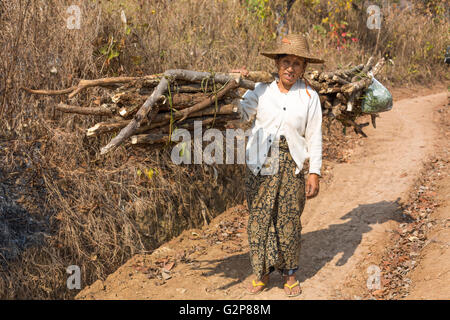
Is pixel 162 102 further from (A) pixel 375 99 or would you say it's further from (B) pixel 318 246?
(B) pixel 318 246

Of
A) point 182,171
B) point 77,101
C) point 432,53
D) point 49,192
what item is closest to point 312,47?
point 432,53

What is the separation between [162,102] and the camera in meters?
3.47

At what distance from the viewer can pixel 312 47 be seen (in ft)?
31.1

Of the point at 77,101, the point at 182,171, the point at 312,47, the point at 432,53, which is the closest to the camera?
the point at 77,101

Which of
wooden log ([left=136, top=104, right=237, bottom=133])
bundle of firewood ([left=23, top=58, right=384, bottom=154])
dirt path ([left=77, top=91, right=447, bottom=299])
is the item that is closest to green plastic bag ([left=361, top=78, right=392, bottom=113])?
bundle of firewood ([left=23, top=58, right=384, bottom=154])

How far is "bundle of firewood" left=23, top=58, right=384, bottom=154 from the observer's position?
332cm

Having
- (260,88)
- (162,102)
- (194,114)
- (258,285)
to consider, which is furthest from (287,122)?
(258,285)

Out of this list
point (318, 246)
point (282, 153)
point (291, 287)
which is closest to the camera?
point (282, 153)

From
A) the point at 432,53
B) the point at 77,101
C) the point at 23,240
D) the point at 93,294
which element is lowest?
the point at 93,294

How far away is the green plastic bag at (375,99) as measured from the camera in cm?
468

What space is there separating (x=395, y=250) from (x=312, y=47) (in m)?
5.53

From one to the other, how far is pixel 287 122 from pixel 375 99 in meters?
1.33

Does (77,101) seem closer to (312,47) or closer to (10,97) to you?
(10,97)

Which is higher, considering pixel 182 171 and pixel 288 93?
pixel 288 93
